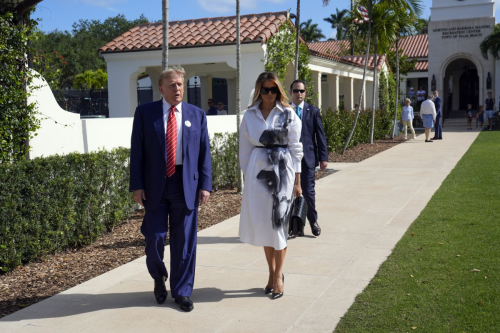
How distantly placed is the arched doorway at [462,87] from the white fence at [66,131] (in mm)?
35992

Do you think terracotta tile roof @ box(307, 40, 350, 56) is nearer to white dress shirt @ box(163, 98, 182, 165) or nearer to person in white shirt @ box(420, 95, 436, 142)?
person in white shirt @ box(420, 95, 436, 142)

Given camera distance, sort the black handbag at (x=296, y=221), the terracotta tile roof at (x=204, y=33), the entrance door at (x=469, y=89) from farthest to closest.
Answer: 1. the entrance door at (x=469, y=89)
2. the terracotta tile roof at (x=204, y=33)
3. the black handbag at (x=296, y=221)

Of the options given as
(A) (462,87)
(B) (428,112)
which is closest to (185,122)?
(B) (428,112)

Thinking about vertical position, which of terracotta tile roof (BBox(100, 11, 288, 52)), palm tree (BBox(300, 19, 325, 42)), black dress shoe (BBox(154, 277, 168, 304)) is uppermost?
palm tree (BBox(300, 19, 325, 42))

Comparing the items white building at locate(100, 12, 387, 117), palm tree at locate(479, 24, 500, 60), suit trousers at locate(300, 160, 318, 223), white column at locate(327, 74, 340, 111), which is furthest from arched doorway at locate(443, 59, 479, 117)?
suit trousers at locate(300, 160, 318, 223)

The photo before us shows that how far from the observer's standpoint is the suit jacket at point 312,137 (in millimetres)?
6914

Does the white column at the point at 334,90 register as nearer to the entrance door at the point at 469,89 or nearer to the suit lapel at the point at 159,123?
the suit lapel at the point at 159,123

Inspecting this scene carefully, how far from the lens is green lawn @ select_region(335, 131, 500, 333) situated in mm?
4141

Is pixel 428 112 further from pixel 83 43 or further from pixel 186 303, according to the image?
pixel 83 43

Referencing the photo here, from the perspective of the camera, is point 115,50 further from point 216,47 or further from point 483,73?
point 483,73

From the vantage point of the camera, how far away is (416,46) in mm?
48625

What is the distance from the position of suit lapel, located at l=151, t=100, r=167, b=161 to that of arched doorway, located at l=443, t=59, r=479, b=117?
39.1m

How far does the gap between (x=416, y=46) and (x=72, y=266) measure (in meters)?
47.1

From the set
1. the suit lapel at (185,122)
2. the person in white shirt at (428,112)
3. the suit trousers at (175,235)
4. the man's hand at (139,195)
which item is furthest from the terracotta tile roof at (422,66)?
the man's hand at (139,195)
